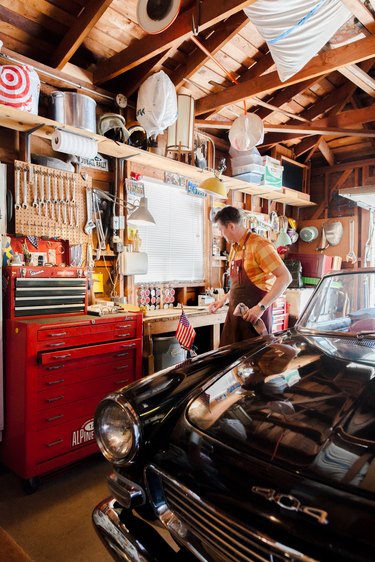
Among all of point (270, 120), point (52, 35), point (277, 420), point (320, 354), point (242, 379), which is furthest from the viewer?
point (270, 120)

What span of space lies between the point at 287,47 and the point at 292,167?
3821 mm

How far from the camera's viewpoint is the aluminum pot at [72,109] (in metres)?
2.97

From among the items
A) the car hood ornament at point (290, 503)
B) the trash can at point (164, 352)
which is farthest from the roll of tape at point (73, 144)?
the car hood ornament at point (290, 503)

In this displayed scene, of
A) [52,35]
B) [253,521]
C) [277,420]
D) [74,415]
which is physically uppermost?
[52,35]

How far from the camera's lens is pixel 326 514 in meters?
0.80

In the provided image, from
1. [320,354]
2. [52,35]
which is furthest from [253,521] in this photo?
[52,35]

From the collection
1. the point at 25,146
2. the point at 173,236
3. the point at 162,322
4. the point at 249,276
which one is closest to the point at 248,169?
the point at 173,236

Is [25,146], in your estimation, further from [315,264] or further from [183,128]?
[315,264]

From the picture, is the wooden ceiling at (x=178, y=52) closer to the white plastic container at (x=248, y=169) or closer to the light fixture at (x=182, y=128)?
the light fixture at (x=182, y=128)

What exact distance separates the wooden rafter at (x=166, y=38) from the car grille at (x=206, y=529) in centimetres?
287

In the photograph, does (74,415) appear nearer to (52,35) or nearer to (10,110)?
(10,110)

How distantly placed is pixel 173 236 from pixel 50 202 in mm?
1763

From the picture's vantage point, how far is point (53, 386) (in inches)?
91.8

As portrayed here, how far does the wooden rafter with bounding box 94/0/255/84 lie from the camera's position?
2570 mm
